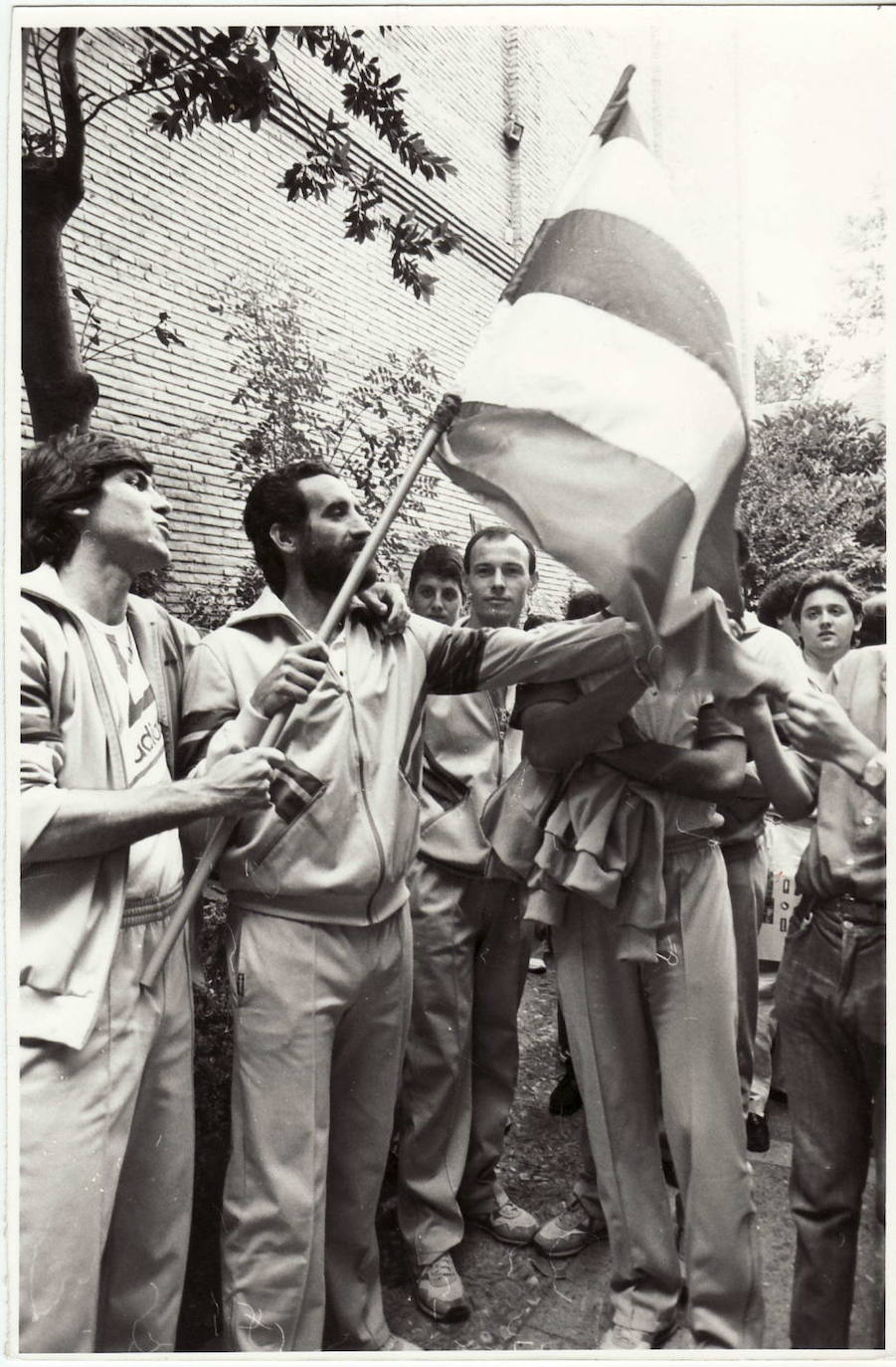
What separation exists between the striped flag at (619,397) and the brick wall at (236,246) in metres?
1.20

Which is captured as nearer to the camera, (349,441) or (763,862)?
(763,862)

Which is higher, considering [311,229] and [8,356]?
[311,229]

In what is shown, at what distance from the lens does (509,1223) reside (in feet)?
9.96

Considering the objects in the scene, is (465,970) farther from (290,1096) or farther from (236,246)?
(236,246)

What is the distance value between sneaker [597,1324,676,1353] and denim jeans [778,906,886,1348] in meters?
0.36

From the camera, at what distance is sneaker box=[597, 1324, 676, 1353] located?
242 centimetres

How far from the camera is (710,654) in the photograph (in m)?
2.36

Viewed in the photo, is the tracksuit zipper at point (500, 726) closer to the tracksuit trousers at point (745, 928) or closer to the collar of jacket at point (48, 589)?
the tracksuit trousers at point (745, 928)

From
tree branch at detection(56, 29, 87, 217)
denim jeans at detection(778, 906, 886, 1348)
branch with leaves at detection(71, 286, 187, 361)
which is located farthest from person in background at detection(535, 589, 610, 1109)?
tree branch at detection(56, 29, 87, 217)

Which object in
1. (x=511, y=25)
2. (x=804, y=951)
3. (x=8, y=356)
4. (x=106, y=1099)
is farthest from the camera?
(x=511, y=25)

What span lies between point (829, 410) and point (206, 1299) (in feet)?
10.8

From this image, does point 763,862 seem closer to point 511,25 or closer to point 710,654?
point 710,654

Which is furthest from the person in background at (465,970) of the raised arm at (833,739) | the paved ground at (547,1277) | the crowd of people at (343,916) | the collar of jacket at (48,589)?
the collar of jacket at (48,589)

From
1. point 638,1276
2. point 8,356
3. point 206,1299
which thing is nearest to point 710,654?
point 638,1276
